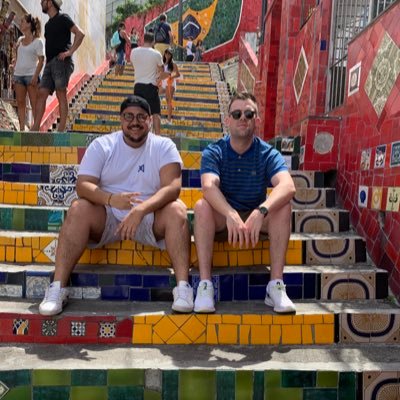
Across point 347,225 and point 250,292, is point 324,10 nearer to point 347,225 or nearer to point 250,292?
point 347,225

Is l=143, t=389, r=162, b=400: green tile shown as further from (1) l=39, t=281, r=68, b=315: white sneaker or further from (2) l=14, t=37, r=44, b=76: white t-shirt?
(2) l=14, t=37, r=44, b=76: white t-shirt

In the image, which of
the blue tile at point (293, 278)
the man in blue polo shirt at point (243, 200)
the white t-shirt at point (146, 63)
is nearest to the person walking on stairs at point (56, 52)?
the white t-shirt at point (146, 63)

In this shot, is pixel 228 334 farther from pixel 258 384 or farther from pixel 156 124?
pixel 156 124

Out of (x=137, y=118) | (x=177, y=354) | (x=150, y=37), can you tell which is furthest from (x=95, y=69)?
(x=177, y=354)

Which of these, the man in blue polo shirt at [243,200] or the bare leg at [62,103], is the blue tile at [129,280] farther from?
the bare leg at [62,103]

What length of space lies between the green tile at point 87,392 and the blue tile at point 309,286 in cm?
130

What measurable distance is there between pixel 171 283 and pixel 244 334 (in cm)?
54

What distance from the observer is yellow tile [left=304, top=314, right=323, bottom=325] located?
2463 millimetres

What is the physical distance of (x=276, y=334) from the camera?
2439mm

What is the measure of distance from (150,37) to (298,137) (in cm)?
224

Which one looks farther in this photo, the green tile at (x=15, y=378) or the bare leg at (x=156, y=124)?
the bare leg at (x=156, y=124)

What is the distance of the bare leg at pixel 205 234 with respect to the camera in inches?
101

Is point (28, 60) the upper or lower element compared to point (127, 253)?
upper

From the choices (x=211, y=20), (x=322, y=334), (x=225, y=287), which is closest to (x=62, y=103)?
(x=225, y=287)
